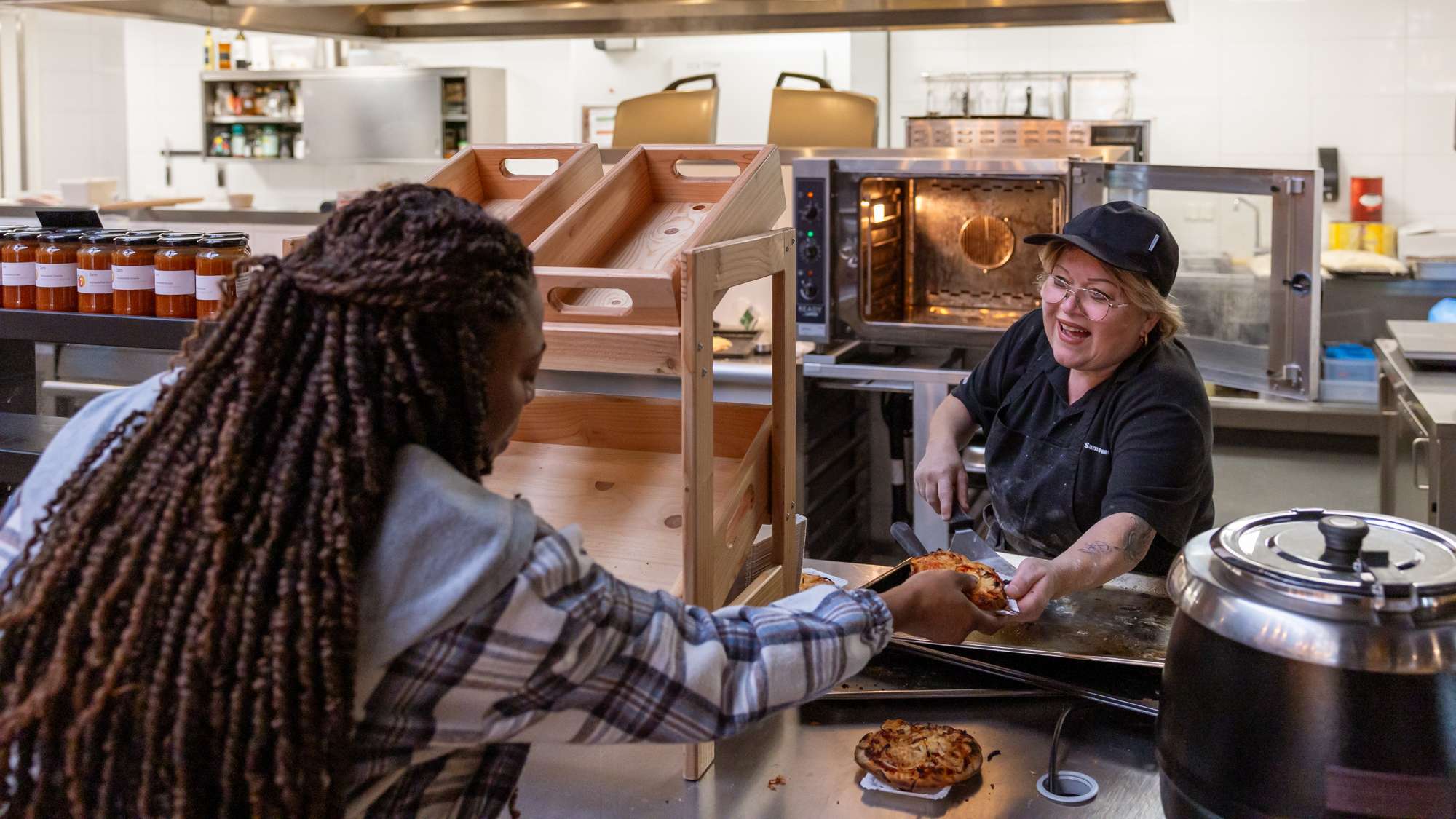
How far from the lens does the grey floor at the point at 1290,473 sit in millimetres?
5219

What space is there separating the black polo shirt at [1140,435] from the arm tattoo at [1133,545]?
2 cm

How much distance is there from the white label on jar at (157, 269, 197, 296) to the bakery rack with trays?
1.83 feet

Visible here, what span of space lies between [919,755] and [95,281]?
1.63 m

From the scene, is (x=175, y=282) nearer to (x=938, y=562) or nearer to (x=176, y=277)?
(x=176, y=277)

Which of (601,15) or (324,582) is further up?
(601,15)

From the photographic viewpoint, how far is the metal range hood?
415 cm

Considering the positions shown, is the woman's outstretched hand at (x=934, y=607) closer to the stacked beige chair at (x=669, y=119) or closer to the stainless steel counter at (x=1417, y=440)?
the stainless steel counter at (x=1417, y=440)

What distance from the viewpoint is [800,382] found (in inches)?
156

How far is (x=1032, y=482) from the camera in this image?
2.46 m

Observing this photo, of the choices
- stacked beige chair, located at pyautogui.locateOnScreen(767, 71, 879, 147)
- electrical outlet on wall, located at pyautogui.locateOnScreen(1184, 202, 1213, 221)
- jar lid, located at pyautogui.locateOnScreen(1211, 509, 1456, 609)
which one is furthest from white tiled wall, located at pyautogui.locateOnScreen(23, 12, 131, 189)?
jar lid, located at pyautogui.locateOnScreen(1211, 509, 1456, 609)

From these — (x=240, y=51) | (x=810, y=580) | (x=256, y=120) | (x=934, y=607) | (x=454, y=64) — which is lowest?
(x=810, y=580)

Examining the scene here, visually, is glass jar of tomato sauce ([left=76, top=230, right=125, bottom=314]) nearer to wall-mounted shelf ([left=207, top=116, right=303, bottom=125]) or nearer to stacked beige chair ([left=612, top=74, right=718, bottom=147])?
stacked beige chair ([left=612, top=74, right=718, bottom=147])

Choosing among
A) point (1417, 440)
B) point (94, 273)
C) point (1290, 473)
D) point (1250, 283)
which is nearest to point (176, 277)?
point (94, 273)

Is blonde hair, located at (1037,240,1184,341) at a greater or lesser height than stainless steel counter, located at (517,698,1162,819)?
greater
